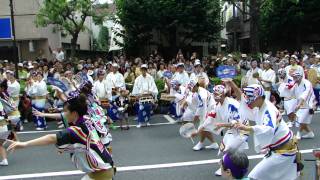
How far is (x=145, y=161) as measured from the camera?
8.71m

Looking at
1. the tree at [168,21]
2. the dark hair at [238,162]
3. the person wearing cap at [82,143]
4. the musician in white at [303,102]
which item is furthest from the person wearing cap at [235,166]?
the tree at [168,21]

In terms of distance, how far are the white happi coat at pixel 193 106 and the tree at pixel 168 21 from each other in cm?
1429

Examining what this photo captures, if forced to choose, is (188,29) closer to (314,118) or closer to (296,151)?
(314,118)

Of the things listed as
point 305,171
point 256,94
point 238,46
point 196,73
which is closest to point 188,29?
point 196,73

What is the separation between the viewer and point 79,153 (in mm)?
4496

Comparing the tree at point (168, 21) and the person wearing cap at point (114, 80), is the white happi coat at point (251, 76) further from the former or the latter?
the tree at point (168, 21)

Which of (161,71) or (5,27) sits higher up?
(5,27)

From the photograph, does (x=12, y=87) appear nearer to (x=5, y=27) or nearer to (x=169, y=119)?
(x=169, y=119)

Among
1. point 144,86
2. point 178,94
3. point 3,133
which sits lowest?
point 3,133

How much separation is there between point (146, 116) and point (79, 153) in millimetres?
8545

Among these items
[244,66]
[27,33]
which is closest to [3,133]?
[244,66]

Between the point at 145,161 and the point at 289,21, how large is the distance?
22.9m

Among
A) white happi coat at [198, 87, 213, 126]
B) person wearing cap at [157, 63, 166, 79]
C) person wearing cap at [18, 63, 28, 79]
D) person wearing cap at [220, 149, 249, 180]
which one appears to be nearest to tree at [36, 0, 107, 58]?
person wearing cap at [18, 63, 28, 79]

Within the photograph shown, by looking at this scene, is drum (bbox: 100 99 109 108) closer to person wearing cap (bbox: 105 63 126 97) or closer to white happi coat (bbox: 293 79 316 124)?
person wearing cap (bbox: 105 63 126 97)
